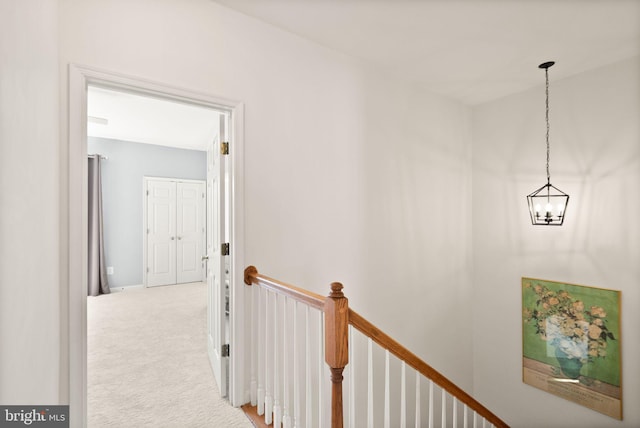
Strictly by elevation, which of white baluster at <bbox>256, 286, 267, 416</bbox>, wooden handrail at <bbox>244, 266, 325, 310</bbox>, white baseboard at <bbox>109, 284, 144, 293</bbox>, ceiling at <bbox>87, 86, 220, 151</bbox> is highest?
ceiling at <bbox>87, 86, 220, 151</bbox>

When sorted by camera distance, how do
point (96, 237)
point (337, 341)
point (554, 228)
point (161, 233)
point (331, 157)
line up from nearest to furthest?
1. point (337, 341)
2. point (331, 157)
3. point (554, 228)
4. point (96, 237)
5. point (161, 233)

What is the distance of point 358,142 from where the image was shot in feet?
9.44

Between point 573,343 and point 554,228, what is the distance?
1.16 m

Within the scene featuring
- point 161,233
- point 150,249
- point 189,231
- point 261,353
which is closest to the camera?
point 261,353

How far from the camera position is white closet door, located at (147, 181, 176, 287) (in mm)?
6188

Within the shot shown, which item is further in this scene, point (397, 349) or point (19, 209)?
point (397, 349)

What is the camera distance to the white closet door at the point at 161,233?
6188 mm

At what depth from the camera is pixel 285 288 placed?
1752 millimetres

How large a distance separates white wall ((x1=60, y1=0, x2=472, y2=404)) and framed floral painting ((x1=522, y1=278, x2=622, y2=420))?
694 millimetres

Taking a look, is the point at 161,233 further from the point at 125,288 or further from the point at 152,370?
the point at 152,370

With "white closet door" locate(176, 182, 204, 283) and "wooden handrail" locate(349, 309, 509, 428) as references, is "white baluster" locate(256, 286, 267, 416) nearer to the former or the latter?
"wooden handrail" locate(349, 309, 509, 428)

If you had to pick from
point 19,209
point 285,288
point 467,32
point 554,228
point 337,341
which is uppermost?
point 467,32

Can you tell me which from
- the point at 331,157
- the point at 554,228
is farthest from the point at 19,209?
the point at 554,228

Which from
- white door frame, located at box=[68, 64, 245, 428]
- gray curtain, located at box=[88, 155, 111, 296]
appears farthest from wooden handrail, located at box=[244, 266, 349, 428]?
gray curtain, located at box=[88, 155, 111, 296]
